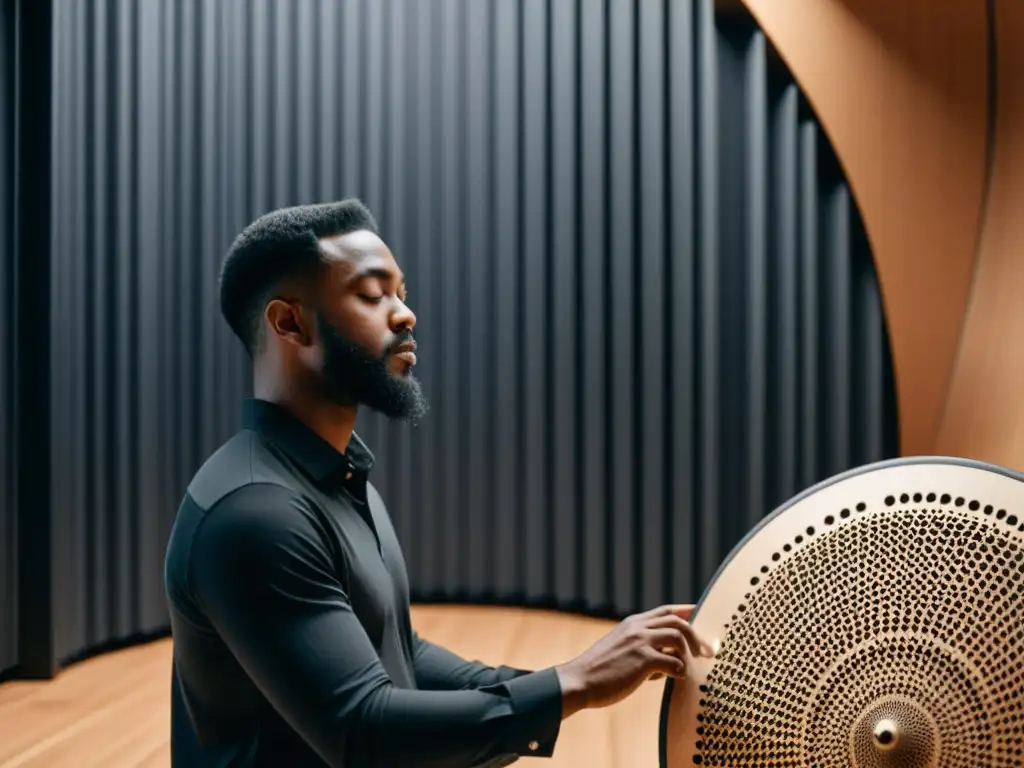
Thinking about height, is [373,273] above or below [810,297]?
above

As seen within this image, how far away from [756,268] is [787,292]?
0.13 metres

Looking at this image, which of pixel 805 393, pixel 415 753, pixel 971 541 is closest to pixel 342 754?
pixel 415 753

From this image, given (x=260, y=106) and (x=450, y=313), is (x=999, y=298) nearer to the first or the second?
(x=450, y=313)

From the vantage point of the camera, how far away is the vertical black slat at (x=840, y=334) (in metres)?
3.14

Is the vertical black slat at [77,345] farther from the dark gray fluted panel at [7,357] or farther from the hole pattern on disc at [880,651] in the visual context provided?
the hole pattern on disc at [880,651]

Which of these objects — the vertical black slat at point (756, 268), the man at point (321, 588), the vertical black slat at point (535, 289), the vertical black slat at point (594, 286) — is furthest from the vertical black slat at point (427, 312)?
the man at point (321, 588)

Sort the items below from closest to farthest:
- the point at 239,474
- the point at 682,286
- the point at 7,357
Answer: the point at 239,474 → the point at 7,357 → the point at 682,286

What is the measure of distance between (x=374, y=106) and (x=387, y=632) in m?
2.89

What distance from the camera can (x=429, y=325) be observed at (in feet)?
12.1

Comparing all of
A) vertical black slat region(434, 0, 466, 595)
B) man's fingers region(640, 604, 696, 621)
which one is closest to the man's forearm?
man's fingers region(640, 604, 696, 621)

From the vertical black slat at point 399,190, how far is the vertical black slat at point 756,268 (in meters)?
1.24

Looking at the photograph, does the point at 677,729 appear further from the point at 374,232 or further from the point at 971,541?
the point at 374,232

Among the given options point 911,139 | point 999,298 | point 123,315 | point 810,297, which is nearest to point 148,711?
point 123,315

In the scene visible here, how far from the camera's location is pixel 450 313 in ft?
12.0
